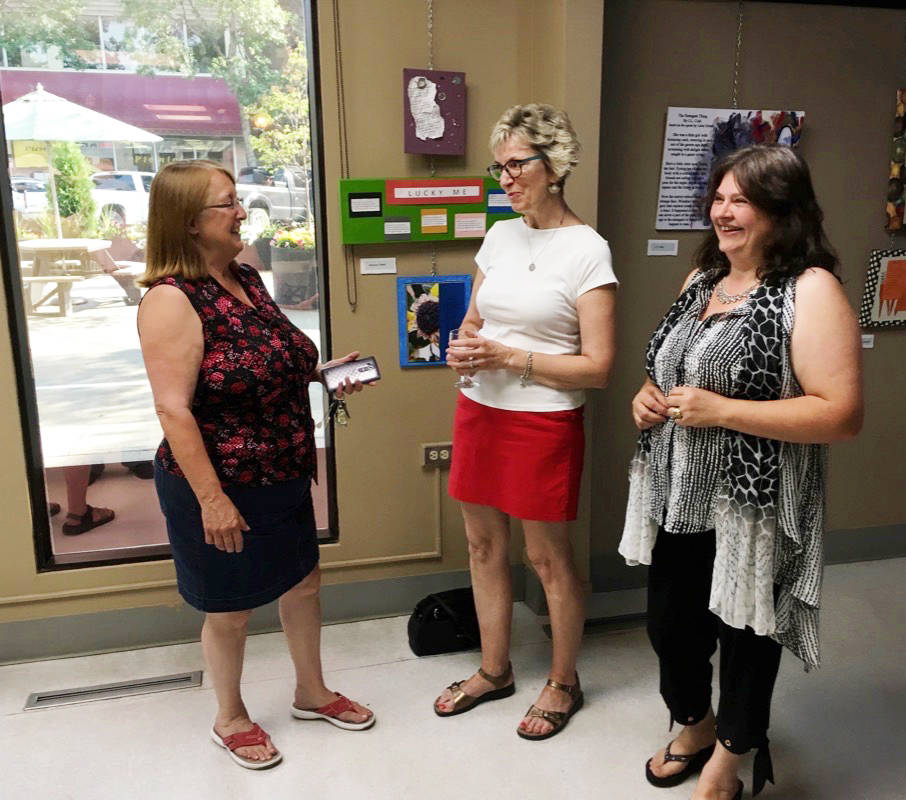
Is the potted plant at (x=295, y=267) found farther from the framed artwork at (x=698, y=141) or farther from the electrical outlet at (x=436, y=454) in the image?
the framed artwork at (x=698, y=141)

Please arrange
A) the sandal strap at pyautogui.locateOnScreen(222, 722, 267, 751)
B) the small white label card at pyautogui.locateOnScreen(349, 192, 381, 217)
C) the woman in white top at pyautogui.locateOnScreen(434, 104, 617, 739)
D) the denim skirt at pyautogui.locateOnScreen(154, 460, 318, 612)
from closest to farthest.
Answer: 1. the denim skirt at pyautogui.locateOnScreen(154, 460, 318, 612)
2. the woman in white top at pyautogui.locateOnScreen(434, 104, 617, 739)
3. the sandal strap at pyautogui.locateOnScreen(222, 722, 267, 751)
4. the small white label card at pyautogui.locateOnScreen(349, 192, 381, 217)

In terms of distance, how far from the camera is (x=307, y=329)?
2850mm

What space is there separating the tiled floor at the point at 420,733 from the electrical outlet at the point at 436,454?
0.63 meters

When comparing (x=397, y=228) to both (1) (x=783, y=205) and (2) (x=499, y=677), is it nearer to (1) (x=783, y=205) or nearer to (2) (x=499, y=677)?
(1) (x=783, y=205)

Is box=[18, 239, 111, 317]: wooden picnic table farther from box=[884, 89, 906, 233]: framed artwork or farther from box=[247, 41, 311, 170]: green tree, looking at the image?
box=[884, 89, 906, 233]: framed artwork

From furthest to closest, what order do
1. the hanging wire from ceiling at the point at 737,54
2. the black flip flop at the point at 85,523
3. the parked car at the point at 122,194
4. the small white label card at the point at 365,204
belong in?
1. the hanging wire from ceiling at the point at 737,54
2. the black flip flop at the point at 85,523
3. the small white label card at the point at 365,204
4. the parked car at the point at 122,194

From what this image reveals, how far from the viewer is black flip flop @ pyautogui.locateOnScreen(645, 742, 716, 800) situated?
2.14 meters

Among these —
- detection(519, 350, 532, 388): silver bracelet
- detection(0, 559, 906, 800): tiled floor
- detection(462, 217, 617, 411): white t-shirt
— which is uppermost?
detection(462, 217, 617, 411): white t-shirt

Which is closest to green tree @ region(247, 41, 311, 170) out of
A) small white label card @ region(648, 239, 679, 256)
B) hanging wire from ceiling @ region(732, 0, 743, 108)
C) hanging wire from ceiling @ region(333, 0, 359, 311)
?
hanging wire from ceiling @ region(333, 0, 359, 311)

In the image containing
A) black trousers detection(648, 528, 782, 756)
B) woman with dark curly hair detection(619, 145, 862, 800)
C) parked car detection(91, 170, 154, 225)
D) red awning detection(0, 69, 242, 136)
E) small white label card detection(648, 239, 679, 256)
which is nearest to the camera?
woman with dark curly hair detection(619, 145, 862, 800)

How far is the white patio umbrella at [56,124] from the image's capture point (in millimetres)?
2453

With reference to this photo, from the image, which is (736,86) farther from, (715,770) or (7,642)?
(7,642)

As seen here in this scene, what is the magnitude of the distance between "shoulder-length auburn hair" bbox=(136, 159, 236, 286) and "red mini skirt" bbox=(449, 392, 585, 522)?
0.87 metres

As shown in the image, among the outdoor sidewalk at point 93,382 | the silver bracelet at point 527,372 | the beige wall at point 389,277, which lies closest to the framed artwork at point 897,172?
the beige wall at point 389,277
